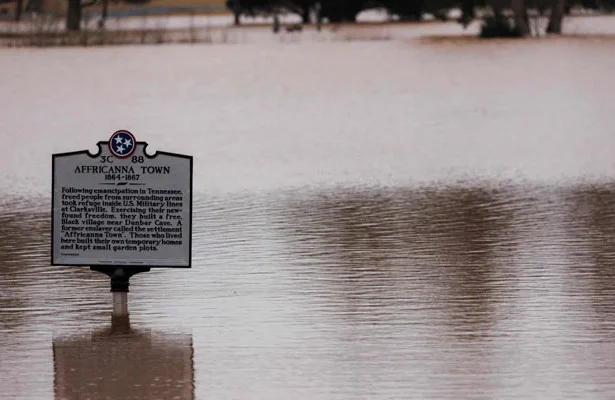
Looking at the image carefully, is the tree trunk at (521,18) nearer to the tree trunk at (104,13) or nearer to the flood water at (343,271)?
the tree trunk at (104,13)

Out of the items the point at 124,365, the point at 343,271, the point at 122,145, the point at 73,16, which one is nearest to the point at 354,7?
the point at 73,16

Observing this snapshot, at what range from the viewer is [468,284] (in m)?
13.6

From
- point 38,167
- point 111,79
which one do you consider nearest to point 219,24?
point 111,79

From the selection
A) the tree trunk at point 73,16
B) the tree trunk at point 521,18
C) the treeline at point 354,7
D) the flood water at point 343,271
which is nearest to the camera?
the flood water at point 343,271

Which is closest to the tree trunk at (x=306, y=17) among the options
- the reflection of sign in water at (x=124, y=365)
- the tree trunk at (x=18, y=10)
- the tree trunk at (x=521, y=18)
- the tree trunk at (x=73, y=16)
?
the tree trunk at (x=73, y=16)

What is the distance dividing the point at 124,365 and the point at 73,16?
69.1 m

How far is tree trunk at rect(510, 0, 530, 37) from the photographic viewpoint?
74875mm

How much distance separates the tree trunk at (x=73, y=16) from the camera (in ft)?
255

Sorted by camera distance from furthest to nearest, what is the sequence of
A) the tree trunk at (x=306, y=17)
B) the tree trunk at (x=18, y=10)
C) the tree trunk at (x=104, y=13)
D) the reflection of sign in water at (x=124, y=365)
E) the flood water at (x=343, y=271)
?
the tree trunk at (x=306, y=17), the tree trunk at (x=18, y=10), the tree trunk at (x=104, y=13), the flood water at (x=343, y=271), the reflection of sign in water at (x=124, y=365)

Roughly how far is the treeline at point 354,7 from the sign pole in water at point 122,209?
68.0 metres

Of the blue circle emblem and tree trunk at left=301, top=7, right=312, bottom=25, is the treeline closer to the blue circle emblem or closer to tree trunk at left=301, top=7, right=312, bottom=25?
tree trunk at left=301, top=7, right=312, bottom=25

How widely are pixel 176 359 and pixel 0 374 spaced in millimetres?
992

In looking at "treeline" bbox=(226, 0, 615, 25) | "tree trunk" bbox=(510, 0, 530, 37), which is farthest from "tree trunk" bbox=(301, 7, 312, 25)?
"tree trunk" bbox=(510, 0, 530, 37)

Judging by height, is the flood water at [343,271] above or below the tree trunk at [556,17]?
below
